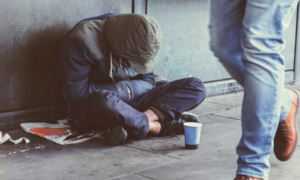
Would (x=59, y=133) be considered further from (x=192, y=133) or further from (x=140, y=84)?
(x=192, y=133)

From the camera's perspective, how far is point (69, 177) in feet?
6.41

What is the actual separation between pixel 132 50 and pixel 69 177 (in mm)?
1076

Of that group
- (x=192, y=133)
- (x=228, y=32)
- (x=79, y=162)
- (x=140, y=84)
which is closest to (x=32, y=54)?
(x=140, y=84)

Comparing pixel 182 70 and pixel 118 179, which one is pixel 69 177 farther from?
pixel 182 70

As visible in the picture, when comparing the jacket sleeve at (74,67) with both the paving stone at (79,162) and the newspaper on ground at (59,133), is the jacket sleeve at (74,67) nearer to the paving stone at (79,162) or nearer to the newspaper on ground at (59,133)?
the newspaper on ground at (59,133)

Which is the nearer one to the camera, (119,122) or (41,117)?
(119,122)

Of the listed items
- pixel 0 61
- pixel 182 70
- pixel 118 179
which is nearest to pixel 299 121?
pixel 182 70

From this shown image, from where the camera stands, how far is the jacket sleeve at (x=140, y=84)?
298 centimetres

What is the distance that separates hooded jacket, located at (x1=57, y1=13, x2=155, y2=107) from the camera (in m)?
2.64

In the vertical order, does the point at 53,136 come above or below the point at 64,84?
below

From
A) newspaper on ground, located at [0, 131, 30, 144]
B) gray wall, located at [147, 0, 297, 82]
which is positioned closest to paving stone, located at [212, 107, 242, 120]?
gray wall, located at [147, 0, 297, 82]

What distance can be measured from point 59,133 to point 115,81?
22.4 inches

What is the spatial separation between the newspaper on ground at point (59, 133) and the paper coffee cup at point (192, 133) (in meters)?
0.65

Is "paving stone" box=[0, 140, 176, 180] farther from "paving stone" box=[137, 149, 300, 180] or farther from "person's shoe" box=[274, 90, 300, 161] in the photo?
"person's shoe" box=[274, 90, 300, 161]
